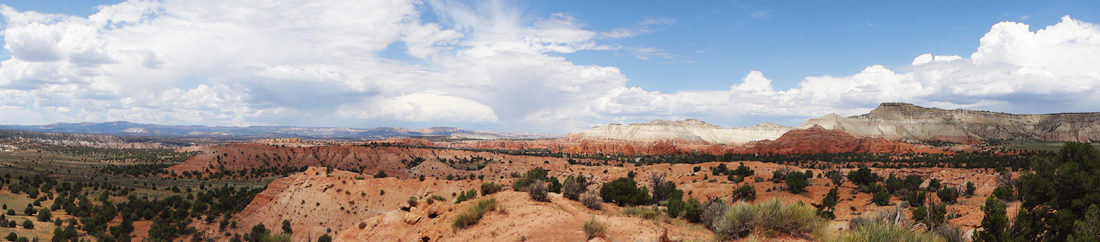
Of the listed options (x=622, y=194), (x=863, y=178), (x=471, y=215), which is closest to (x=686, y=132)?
(x=863, y=178)

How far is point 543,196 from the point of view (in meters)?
17.8

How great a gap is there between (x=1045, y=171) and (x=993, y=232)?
4087 millimetres

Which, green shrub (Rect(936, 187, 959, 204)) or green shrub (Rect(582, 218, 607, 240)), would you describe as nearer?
green shrub (Rect(582, 218, 607, 240))

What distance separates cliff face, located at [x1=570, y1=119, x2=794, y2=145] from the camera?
563 ft

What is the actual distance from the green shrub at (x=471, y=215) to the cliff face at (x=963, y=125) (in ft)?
485

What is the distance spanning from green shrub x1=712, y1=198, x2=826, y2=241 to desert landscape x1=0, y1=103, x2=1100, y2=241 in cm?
4

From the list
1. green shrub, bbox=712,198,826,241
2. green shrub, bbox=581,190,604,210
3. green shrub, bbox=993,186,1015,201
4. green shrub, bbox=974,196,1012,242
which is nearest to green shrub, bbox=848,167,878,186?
green shrub, bbox=993,186,1015,201

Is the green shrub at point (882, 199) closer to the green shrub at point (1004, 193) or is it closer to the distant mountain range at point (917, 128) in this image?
the green shrub at point (1004, 193)

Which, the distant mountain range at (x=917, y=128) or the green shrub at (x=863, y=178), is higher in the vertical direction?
the distant mountain range at (x=917, y=128)

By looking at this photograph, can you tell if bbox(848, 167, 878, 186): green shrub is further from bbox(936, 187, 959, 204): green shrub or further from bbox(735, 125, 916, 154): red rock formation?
bbox(735, 125, 916, 154): red rock formation

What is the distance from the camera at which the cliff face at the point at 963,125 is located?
116938 millimetres

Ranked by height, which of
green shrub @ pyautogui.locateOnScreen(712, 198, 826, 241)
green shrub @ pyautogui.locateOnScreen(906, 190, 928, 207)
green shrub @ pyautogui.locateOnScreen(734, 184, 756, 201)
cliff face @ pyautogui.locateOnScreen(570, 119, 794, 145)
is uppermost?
cliff face @ pyautogui.locateOnScreen(570, 119, 794, 145)

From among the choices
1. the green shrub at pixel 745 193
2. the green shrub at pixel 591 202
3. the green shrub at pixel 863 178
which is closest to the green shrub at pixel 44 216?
the green shrub at pixel 591 202

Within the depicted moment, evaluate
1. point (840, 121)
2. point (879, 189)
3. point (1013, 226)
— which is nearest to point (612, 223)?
point (1013, 226)
